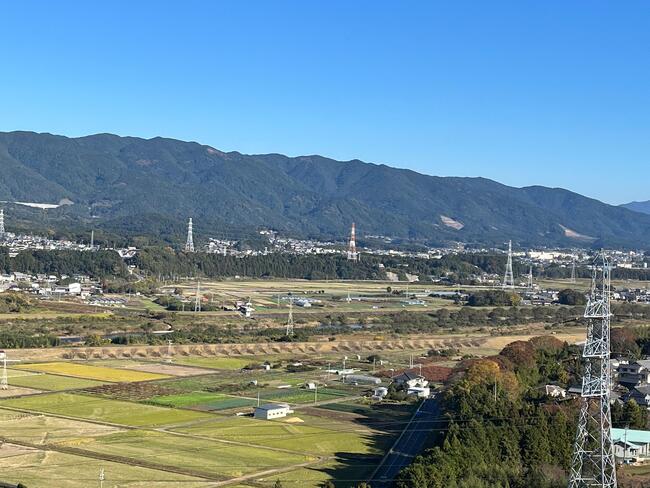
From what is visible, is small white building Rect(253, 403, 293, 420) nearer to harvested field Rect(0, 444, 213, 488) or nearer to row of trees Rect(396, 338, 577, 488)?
row of trees Rect(396, 338, 577, 488)

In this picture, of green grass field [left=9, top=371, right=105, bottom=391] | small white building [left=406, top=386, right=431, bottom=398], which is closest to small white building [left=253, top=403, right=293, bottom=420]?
small white building [left=406, top=386, right=431, bottom=398]

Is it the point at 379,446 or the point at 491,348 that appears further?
the point at 491,348

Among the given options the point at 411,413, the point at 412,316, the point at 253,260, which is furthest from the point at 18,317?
the point at 253,260

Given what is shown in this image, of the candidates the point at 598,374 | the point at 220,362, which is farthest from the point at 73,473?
the point at 220,362

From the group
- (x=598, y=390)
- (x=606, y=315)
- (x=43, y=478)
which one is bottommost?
(x=43, y=478)

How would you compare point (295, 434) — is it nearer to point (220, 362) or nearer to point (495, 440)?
point (495, 440)

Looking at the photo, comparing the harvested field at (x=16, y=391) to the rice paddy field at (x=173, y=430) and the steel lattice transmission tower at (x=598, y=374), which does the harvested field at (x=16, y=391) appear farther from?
the steel lattice transmission tower at (x=598, y=374)

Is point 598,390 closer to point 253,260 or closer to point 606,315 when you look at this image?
point 606,315
